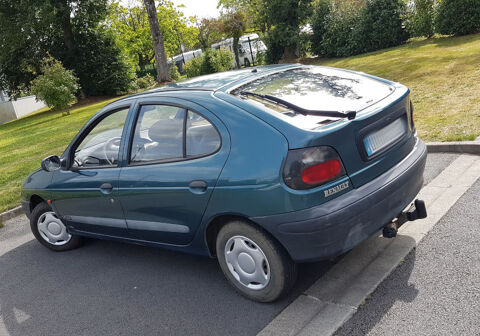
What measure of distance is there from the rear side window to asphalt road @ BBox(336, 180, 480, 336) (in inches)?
62.0

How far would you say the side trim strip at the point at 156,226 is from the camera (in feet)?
11.7

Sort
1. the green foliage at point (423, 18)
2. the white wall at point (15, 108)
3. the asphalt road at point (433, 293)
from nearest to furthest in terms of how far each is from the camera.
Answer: the asphalt road at point (433, 293), the green foliage at point (423, 18), the white wall at point (15, 108)

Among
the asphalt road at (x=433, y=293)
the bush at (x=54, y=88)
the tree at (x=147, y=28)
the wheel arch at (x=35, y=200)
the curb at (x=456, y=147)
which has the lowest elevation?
the asphalt road at (x=433, y=293)

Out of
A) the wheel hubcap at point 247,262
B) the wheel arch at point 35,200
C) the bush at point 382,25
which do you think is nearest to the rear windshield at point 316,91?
the wheel hubcap at point 247,262

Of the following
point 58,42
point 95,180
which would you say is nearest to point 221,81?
point 95,180

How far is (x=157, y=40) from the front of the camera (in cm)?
2109

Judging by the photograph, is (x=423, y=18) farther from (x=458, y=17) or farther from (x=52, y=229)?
(x=52, y=229)

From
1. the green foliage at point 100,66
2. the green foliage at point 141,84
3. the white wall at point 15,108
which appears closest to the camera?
the green foliage at point 100,66

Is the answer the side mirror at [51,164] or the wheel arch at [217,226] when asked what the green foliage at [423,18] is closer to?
the side mirror at [51,164]

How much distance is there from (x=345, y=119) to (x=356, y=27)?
2029 centimetres

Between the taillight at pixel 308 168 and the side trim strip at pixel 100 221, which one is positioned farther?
the side trim strip at pixel 100 221

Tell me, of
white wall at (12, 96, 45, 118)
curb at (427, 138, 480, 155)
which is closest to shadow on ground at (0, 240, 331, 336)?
curb at (427, 138, 480, 155)

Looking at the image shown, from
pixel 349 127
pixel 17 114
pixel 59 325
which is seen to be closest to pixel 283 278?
pixel 349 127

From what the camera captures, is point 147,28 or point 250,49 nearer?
point 250,49
